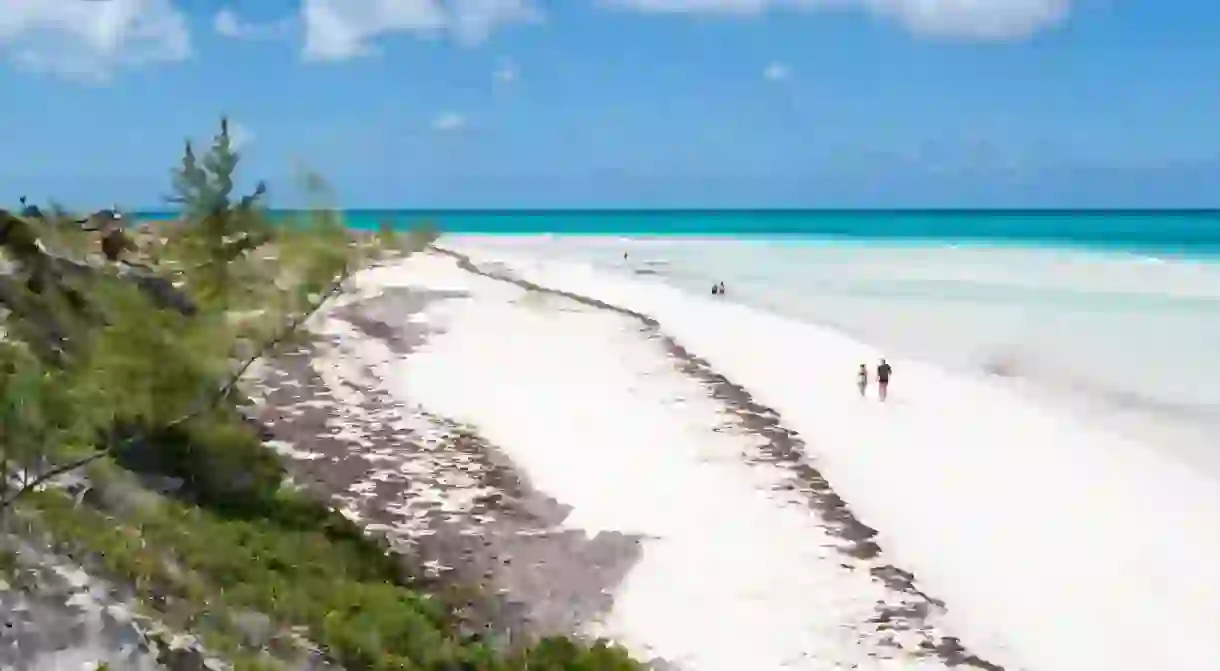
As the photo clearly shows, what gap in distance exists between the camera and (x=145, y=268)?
2227cm

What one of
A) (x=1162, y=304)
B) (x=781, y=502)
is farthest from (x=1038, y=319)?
(x=781, y=502)

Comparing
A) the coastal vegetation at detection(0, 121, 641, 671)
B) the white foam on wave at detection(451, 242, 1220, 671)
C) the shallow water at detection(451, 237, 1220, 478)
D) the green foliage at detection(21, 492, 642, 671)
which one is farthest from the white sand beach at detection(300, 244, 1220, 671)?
the shallow water at detection(451, 237, 1220, 478)

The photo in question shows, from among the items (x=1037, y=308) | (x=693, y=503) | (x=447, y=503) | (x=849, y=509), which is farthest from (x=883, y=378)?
(x=1037, y=308)

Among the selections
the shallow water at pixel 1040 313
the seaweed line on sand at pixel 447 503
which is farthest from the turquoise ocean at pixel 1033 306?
the seaweed line on sand at pixel 447 503

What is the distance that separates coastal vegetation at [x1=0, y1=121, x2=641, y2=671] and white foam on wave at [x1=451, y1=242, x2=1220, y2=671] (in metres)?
4.34

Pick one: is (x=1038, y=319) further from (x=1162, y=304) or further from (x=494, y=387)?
(x=494, y=387)

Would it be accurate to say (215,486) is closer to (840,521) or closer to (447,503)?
(447,503)

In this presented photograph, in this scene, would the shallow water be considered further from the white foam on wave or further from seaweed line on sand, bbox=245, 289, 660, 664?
seaweed line on sand, bbox=245, 289, 660, 664

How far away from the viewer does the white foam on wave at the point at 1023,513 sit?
10.5 metres

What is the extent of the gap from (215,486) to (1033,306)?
35.1 metres

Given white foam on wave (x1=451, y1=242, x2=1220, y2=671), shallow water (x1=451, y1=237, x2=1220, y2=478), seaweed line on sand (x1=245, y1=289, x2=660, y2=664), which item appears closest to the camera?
white foam on wave (x1=451, y1=242, x2=1220, y2=671)

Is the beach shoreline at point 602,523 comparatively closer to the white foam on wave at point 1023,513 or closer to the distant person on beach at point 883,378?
the white foam on wave at point 1023,513

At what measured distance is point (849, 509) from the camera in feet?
45.5

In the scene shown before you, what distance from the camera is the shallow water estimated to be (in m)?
22.4
